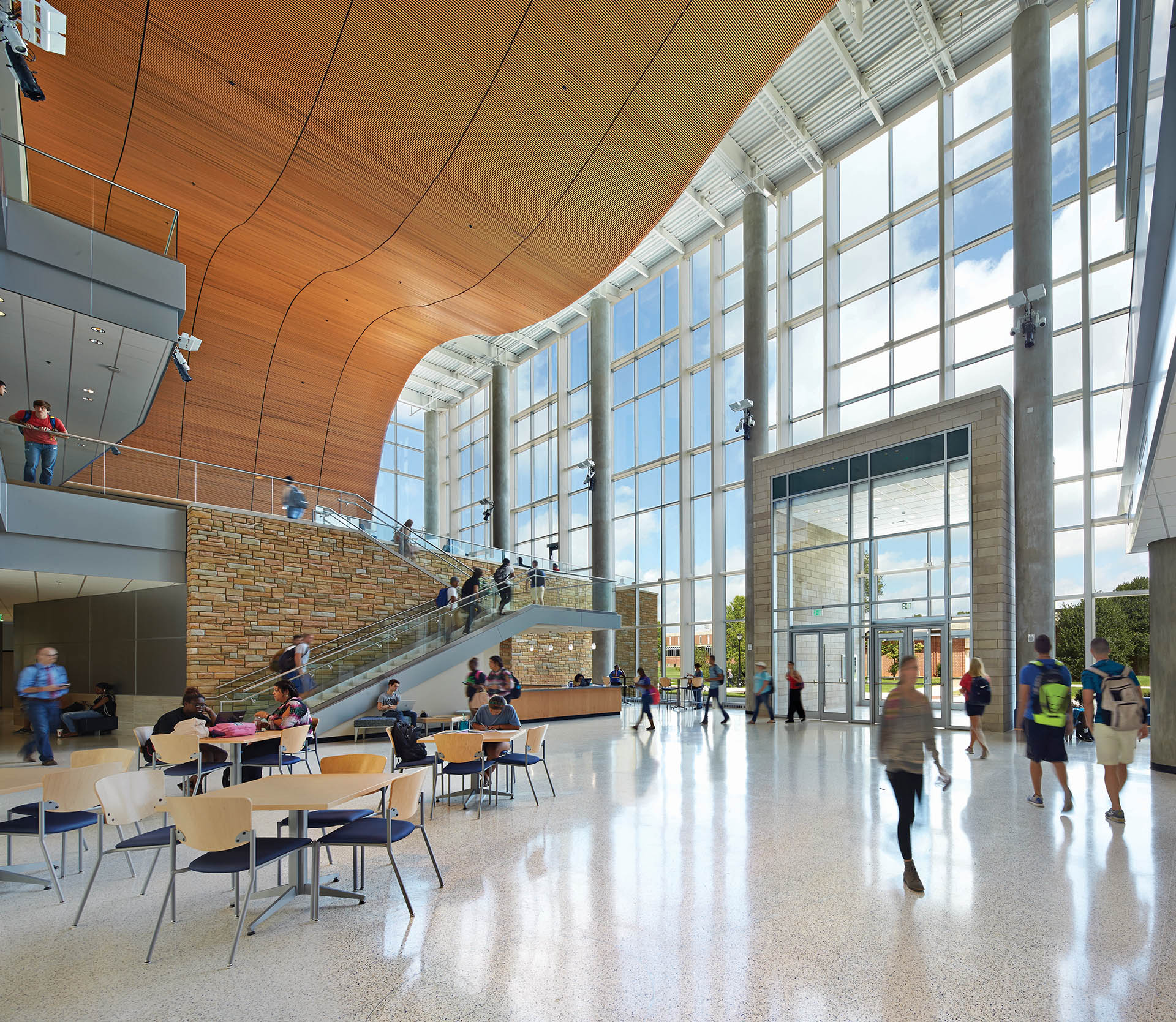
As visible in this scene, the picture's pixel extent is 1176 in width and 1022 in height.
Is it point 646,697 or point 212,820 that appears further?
point 646,697

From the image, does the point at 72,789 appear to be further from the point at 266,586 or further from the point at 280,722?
the point at 266,586

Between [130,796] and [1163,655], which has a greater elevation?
[1163,655]

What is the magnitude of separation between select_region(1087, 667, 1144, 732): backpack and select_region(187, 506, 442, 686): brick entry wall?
43.1 feet

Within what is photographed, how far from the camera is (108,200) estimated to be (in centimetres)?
1088

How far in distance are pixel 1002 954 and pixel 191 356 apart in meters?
20.4

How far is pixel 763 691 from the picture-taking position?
658 inches

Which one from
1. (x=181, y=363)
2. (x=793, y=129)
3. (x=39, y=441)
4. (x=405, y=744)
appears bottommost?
(x=405, y=744)

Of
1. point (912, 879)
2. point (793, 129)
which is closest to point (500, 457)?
point (793, 129)

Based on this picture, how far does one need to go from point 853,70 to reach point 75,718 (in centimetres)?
2253

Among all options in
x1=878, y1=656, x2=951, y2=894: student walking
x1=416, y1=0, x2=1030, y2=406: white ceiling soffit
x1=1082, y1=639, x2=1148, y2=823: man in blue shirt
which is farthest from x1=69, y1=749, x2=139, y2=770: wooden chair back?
x1=416, y1=0, x2=1030, y2=406: white ceiling soffit

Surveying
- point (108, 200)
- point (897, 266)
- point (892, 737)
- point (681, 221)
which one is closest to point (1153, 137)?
point (892, 737)

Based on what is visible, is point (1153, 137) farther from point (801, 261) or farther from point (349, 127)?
point (801, 261)

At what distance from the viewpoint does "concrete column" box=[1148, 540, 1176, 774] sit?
347 inches

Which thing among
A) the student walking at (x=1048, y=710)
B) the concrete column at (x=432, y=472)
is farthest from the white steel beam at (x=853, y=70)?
the concrete column at (x=432, y=472)
